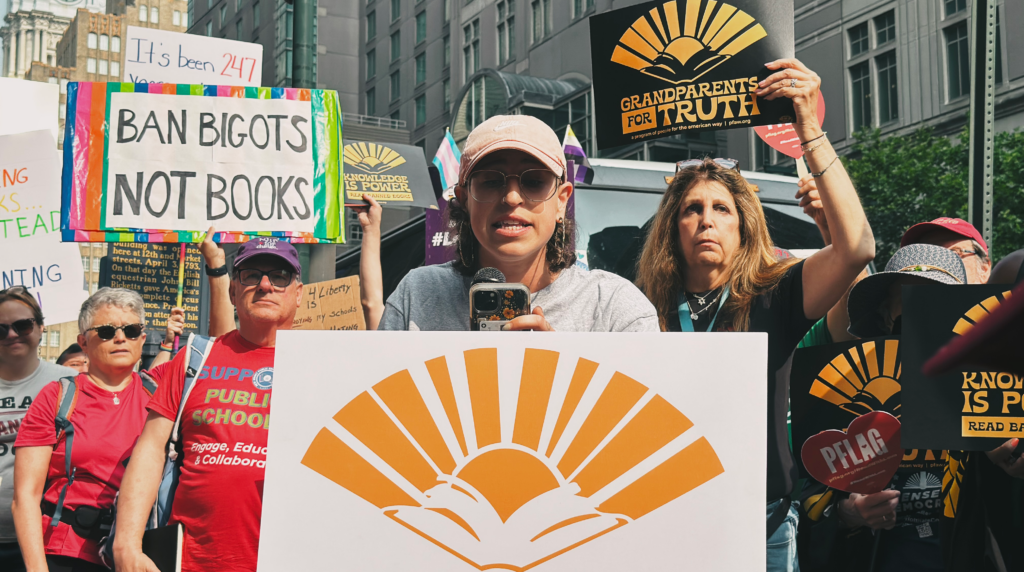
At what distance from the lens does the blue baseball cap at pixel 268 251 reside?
3.30m

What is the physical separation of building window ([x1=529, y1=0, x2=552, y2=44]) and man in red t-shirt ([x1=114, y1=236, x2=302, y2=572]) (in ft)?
107

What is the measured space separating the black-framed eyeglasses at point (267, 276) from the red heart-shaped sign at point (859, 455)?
5.80ft

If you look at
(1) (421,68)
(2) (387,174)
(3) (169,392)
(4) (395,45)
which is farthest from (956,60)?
(4) (395,45)

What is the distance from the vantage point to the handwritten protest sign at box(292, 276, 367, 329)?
5008 millimetres

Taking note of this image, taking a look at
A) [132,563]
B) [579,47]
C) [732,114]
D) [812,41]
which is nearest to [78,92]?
[132,563]

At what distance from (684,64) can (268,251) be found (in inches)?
60.2

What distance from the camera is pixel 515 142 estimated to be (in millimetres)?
2043

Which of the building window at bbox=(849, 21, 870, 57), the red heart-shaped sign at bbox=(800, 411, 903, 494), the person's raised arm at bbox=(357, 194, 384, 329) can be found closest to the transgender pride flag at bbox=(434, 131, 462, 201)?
the person's raised arm at bbox=(357, 194, 384, 329)

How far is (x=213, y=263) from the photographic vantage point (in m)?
4.25

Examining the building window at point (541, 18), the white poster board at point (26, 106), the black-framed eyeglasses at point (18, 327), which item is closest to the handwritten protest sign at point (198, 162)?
the black-framed eyeglasses at point (18, 327)

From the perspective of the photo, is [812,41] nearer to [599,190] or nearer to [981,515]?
[599,190]

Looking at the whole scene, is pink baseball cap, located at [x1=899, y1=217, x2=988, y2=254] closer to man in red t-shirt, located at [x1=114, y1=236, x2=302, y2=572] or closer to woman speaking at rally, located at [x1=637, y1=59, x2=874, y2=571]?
woman speaking at rally, located at [x1=637, y1=59, x2=874, y2=571]

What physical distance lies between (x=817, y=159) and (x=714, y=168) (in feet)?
1.98

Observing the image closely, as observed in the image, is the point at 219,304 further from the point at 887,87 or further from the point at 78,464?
the point at 887,87
